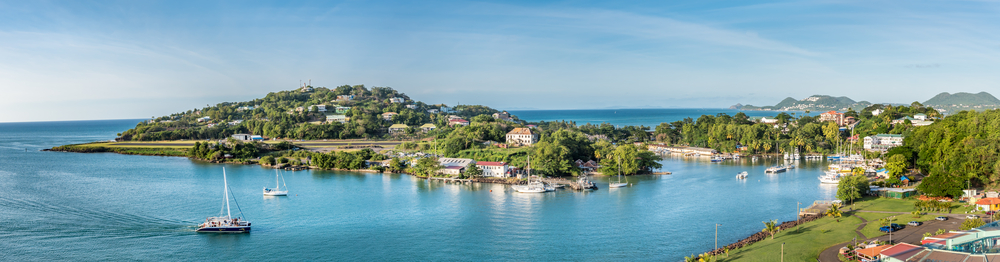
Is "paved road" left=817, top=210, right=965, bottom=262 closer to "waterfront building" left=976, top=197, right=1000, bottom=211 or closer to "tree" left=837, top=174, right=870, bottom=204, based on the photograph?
"waterfront building" left=976, top=197, right=1000, bottom=211

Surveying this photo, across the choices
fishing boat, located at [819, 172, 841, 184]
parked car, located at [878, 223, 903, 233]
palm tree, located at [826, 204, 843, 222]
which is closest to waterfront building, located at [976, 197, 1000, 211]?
parked car, located at [878, 223, 903, 233]

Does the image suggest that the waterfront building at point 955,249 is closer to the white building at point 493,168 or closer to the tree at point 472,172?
the white building at point 493,168

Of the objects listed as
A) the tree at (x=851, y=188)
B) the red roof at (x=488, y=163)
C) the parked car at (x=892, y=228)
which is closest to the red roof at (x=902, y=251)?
the parked car at (x=892, y=228)

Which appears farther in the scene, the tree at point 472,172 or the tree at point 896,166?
the tree at point 472,172

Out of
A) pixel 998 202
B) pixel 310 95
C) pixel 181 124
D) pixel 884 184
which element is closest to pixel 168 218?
pixel 998 202

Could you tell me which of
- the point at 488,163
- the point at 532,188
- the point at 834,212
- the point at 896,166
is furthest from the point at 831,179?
the point at 488,163

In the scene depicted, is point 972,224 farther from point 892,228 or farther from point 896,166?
point 896,166

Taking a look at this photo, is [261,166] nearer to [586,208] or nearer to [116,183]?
[116,183]
